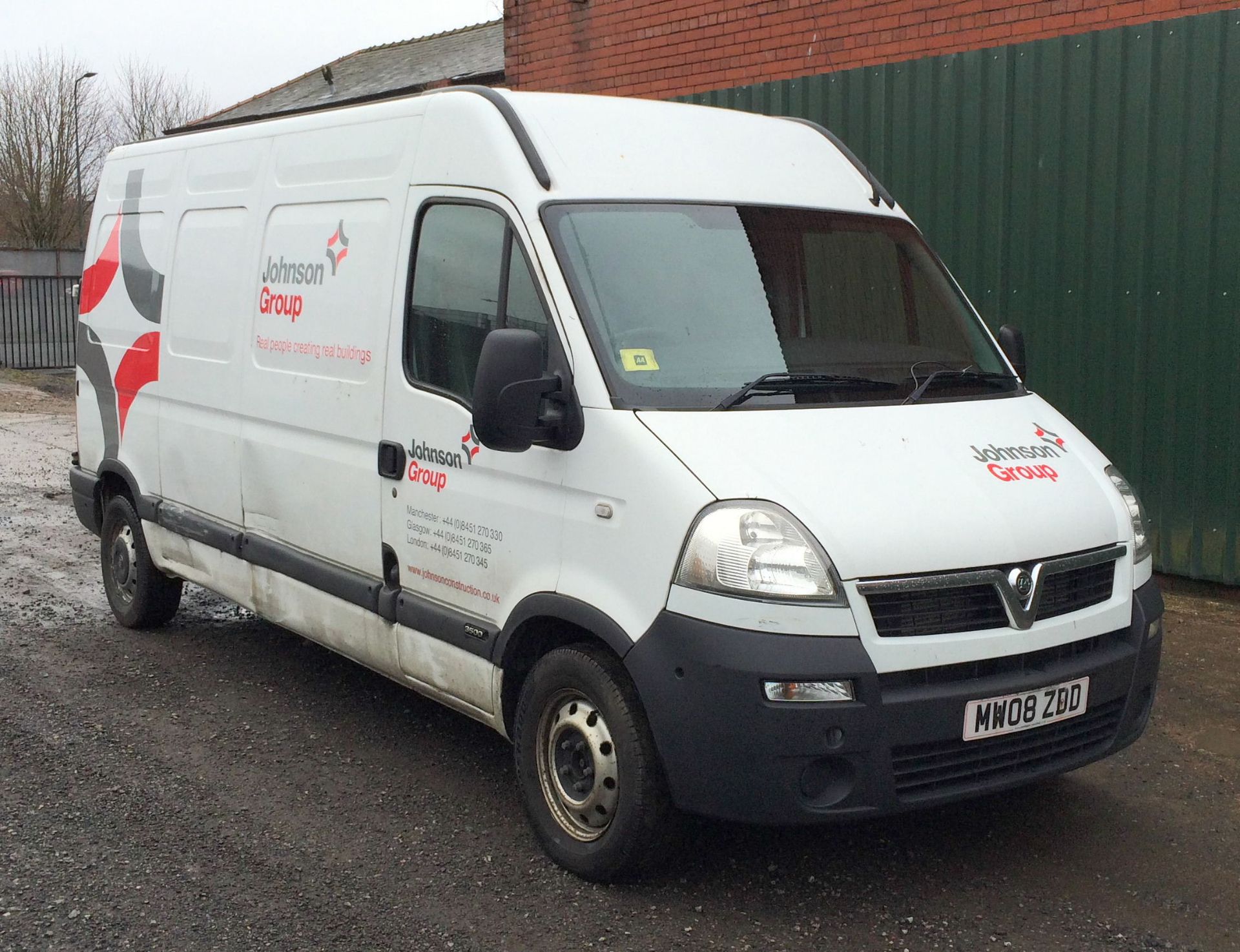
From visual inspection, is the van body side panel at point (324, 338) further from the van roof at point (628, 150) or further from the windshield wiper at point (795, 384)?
the windshield wiper at point (795, 384)

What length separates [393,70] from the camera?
23781mm

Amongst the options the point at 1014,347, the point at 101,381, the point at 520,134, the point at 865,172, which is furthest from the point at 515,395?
the point at 101,381

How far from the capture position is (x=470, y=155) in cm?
453

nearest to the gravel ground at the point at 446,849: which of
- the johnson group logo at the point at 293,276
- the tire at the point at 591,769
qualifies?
the tire at the point at 591,769

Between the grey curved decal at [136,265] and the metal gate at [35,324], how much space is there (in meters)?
18.0

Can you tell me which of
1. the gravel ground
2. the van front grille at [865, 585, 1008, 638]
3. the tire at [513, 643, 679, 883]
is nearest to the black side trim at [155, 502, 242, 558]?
the gravel ground

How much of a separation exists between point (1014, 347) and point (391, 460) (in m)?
2.44

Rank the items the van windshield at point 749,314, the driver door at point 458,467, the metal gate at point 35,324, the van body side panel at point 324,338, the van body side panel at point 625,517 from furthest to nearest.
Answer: the metal gate at point 35,324 < the van body side panel at point 324,338 < the driver door at point 458,467 < the van windshield at point 749,314 < the van body side panel at point 625,517

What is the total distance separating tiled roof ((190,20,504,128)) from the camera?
20.8 m

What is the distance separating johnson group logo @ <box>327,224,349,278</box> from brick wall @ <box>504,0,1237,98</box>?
17.3 feet

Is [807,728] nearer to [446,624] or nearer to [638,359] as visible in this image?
[638,359]

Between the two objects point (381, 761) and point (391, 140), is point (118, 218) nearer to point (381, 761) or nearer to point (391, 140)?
point (391, 140)

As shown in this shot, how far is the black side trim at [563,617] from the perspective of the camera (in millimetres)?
3799

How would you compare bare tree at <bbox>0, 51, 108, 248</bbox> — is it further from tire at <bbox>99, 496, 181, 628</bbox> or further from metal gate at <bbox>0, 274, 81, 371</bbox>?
tire at <bbox>99, 496, 181, 628</bbox>
